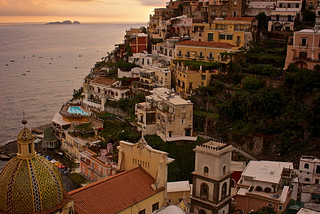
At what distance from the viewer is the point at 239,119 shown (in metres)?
37.9

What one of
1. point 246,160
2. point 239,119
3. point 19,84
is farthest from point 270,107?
point 19,84

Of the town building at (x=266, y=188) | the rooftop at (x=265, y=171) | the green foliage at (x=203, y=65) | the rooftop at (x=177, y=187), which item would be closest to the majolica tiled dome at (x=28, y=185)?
the rooftop at (x=177, y=187)

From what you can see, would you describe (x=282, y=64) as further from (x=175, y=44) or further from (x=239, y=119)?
(x=175, y=44)

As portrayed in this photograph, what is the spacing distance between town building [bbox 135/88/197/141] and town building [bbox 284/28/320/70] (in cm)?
1211

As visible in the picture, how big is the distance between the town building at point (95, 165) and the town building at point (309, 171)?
14.2 m

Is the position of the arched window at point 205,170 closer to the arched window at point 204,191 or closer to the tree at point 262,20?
the arched window at point 204,191

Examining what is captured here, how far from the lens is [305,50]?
131ft

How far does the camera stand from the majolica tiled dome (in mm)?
13750

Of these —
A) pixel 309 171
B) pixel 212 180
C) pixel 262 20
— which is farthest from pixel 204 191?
pixel 262 20

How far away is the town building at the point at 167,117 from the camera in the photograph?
36.6m

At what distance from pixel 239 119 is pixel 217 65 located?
853 centimetres

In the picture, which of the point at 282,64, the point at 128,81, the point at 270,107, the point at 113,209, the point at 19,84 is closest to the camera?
the point at 113,209

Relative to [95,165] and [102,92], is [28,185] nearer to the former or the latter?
[95,165]

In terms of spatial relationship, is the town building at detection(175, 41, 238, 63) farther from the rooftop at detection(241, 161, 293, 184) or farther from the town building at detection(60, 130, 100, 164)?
the rooftop at detection(241, 161, 293, 184)
